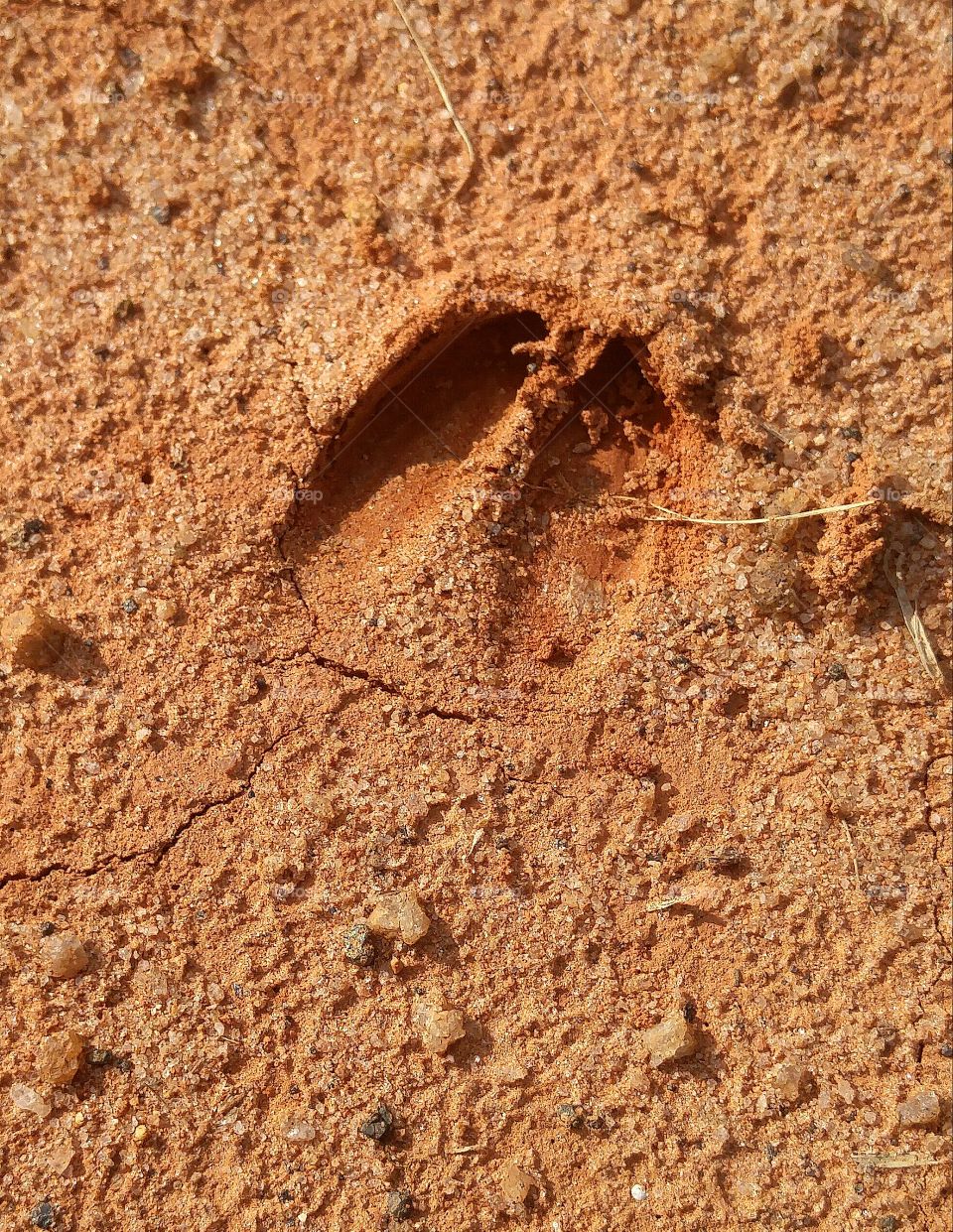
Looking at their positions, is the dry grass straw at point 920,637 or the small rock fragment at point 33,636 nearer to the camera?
the small rock fragment at point 33,636

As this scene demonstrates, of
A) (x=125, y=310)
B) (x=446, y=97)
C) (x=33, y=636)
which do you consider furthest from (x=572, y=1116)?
(x=446, y=97)

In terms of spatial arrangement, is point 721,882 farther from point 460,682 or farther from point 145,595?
point 145,595

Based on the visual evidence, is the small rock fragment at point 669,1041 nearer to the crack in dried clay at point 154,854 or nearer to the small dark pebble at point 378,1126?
the small dark pebble at point 378,1126

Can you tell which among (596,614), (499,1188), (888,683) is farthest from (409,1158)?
(888,683)

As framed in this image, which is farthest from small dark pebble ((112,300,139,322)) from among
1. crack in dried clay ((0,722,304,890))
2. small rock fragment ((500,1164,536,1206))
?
small rock fragment ((500,1164,536,1206))

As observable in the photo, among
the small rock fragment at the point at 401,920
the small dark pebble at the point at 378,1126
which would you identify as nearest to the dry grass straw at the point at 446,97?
the small rock fragment at the point at 401,920

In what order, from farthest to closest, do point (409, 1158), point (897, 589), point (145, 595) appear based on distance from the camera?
point (897, 589), point (145, 595), point (409, 1158)

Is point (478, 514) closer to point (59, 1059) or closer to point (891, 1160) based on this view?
point (59, 1059)
